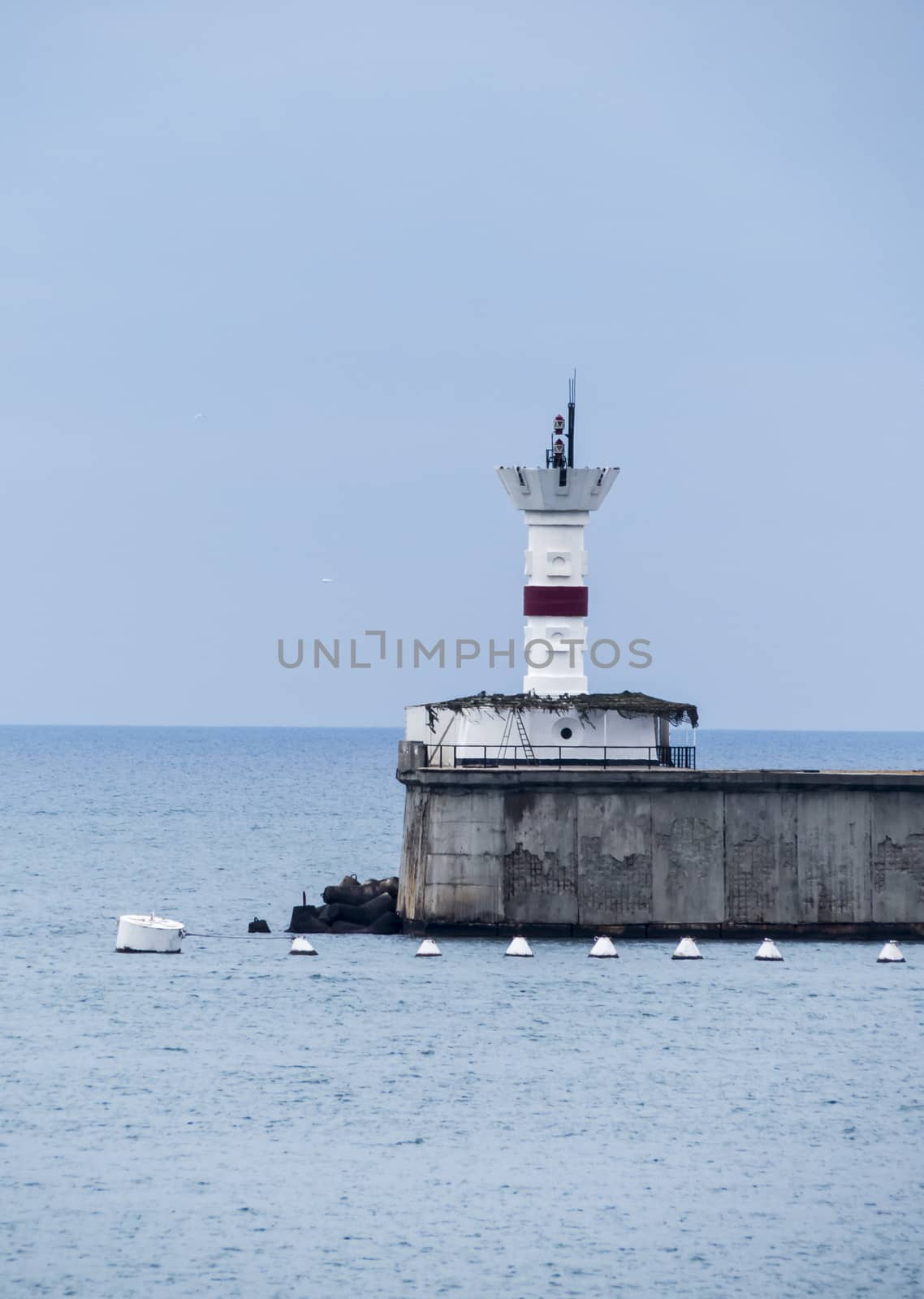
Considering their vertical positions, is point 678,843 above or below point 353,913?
above

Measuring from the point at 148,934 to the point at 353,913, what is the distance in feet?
16.2

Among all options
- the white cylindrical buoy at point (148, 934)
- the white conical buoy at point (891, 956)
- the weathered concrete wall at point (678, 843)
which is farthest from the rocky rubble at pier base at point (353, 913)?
the white conical buoy at point (891, 956)

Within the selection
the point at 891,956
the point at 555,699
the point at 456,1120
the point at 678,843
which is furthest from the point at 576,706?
the point at 456,1120

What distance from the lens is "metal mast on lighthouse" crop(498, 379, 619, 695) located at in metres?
52.8

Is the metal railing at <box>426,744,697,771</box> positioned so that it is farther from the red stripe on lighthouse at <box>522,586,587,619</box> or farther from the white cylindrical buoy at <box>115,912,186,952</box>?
the white cylindrical buoy at <box>115,912,186,952</box>

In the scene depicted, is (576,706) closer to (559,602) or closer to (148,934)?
(559,602)

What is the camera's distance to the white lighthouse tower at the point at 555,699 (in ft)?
167

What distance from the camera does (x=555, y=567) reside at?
53094 mm

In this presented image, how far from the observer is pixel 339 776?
618 ft

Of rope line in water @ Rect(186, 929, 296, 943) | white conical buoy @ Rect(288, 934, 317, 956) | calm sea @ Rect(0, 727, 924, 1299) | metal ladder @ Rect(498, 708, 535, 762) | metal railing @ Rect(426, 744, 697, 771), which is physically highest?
metal ladder @ Rect(498, 708, 535, 762)

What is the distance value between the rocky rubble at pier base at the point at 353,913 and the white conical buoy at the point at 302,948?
2.27 m

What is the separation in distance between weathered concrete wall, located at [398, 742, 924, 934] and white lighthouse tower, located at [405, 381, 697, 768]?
3157mm

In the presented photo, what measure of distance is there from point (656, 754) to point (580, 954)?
584 centimetres

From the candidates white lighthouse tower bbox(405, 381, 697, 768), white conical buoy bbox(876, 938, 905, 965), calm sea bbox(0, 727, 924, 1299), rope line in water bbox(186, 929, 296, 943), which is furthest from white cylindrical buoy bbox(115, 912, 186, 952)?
white conical buoy bbox(876, 938, 905, 965)
